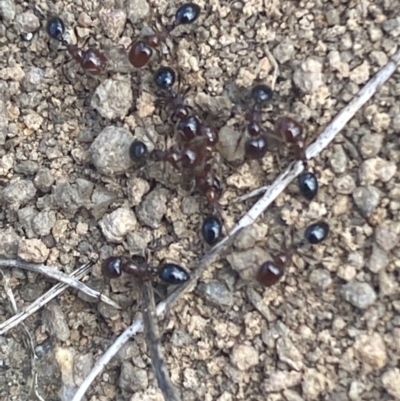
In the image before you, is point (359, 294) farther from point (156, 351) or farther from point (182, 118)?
point (182, 118)

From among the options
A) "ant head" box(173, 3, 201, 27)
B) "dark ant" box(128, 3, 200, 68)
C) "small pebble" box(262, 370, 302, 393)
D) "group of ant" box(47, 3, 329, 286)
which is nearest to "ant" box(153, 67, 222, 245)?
"group of ant" box(47, 3, 329, 286)

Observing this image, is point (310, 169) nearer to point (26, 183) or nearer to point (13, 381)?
point (26, 183)

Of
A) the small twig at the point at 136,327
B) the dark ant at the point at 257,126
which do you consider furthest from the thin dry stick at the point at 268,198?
the dark ant at the point at 257,126

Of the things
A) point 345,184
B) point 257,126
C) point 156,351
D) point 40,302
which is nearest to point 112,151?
point 257,126

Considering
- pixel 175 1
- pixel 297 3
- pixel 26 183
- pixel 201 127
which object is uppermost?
pixel 297 3

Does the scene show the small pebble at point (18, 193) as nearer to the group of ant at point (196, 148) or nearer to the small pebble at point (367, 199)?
the group of ant at point (196, 148)

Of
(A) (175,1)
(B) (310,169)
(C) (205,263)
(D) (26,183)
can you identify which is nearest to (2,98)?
(D) (26,183)

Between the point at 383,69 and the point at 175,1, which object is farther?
the point at 175,1
